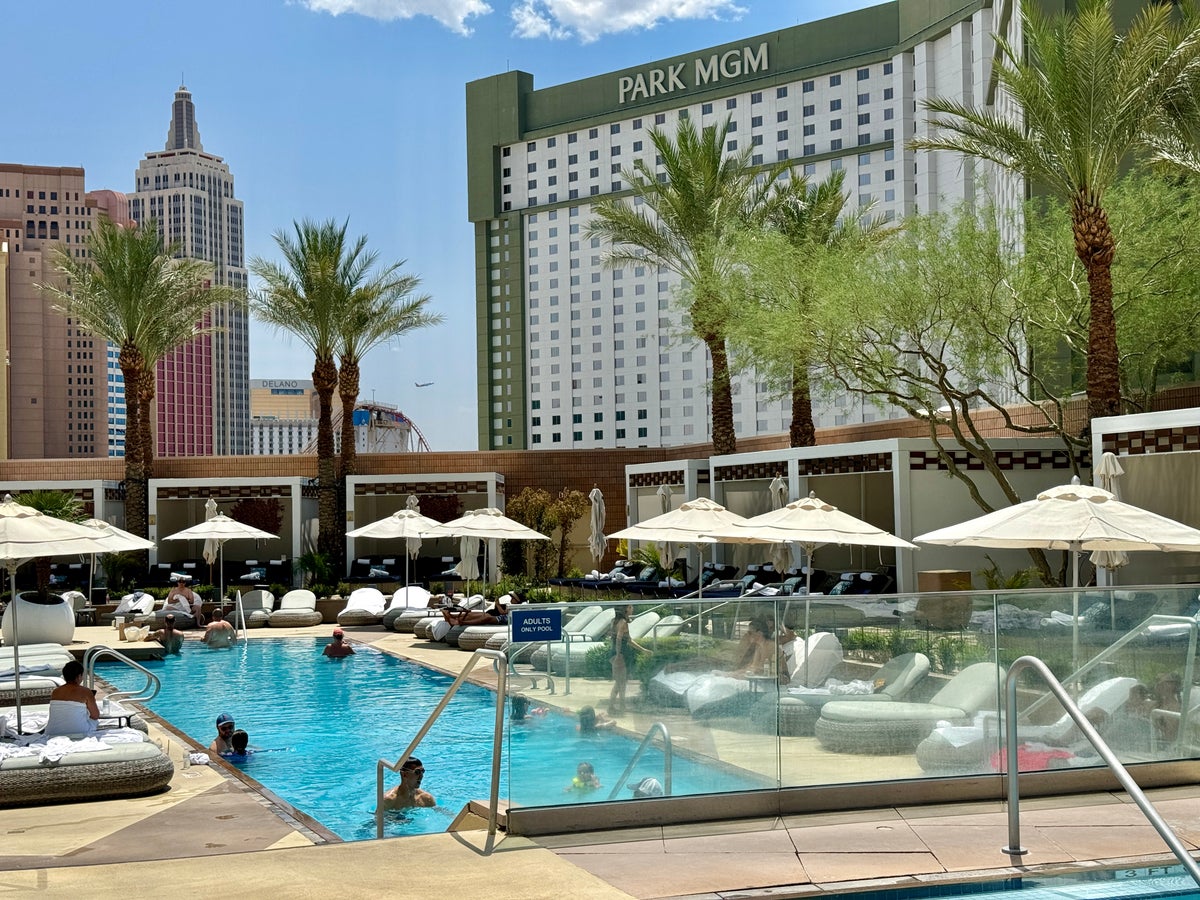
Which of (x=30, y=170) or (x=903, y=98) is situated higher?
(x=30, y=170)

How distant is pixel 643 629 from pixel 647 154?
63007 mm

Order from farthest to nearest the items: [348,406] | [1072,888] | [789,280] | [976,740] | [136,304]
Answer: [348,406] → [136,304] → [789,280] → [976,740] → [1072,888]

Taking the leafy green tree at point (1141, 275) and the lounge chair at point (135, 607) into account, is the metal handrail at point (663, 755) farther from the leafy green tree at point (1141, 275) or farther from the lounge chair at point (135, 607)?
the lounge chair at point (135, 607)

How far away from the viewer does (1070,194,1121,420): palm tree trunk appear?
17516mm

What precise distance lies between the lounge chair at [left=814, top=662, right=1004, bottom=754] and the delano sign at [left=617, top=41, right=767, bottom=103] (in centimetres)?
5952

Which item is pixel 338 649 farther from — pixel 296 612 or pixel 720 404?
pixel 720 404

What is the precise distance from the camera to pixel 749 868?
6145 mm

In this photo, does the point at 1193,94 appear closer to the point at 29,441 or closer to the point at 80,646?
the point at 80,646

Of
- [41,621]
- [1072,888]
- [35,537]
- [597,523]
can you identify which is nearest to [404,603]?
[597,523]

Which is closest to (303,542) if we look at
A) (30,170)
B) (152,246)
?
(152,246)

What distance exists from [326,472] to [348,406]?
6.22 feet

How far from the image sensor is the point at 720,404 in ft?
94.3

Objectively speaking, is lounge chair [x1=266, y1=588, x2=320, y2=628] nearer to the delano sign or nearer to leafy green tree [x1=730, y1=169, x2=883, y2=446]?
leafy green tree [x1=730, y1=169, x2=883, y2=446]

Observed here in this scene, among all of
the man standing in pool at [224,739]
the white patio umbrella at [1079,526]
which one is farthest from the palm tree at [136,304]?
the white patio umbrella at [1079,526]
